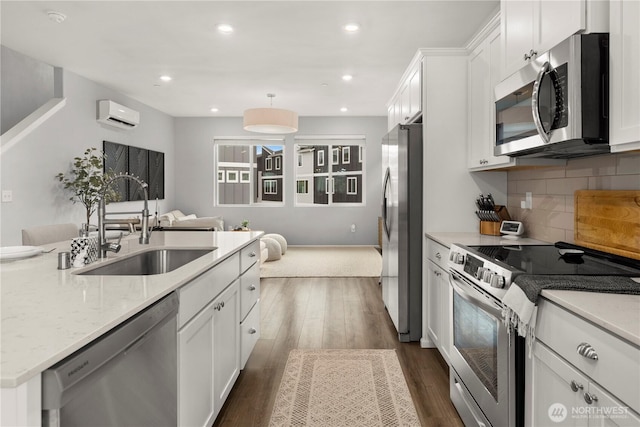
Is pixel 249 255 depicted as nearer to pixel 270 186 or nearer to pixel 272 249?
pixel 272 249

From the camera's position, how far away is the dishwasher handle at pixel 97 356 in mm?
787

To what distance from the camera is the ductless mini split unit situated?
18.7ft

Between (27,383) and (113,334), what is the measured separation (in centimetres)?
27

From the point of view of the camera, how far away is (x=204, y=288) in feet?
5.64

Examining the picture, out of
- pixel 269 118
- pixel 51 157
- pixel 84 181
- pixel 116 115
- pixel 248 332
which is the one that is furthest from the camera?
pixel 116 115

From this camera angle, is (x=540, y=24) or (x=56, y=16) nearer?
(x=540, y=24)

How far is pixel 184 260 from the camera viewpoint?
2.28 metres

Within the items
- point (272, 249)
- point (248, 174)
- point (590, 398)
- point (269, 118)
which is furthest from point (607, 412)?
point (248, 174)

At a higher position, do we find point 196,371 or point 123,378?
point 123,378

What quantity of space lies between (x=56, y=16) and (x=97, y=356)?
376 cm

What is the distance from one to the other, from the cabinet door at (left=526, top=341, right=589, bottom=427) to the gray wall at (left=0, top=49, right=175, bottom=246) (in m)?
5.06

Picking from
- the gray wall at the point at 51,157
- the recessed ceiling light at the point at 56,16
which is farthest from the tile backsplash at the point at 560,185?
the gray wall at the point at 51,157

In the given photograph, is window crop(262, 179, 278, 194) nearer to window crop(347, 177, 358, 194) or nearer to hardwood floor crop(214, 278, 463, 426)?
window crop(347, 177, 358, 194)

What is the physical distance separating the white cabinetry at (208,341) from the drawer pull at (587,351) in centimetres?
129
